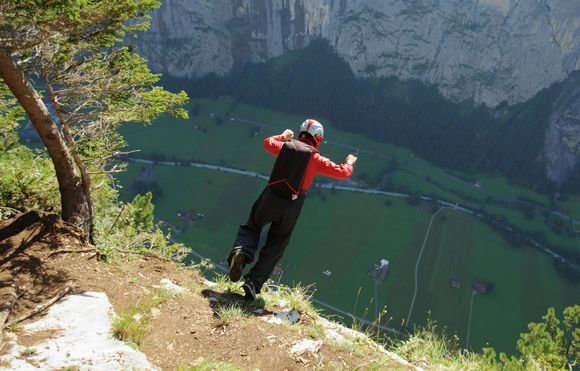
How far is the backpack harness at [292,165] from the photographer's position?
5.71m

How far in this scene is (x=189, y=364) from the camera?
420 cm

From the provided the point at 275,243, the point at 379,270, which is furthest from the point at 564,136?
the point at 275,243

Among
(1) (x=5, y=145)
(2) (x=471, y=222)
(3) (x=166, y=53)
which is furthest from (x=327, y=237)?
(3) (x=166, y=53)

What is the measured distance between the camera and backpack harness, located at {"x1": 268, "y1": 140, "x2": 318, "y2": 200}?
225 inches

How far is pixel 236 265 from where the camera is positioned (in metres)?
5.68

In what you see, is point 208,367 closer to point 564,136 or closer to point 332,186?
point 332,186

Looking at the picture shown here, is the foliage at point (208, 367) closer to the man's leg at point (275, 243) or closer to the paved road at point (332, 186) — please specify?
the man's leg at point (275, 243)

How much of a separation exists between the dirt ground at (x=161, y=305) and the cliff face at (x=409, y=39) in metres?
134

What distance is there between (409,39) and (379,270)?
328 ft

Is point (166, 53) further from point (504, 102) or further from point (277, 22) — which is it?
point (504, 102)

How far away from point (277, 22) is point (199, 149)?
222 ft

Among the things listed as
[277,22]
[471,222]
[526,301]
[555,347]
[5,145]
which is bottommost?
[526,301]

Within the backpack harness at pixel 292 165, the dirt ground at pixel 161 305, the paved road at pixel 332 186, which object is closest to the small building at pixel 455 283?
the paved road at pixel 332 186

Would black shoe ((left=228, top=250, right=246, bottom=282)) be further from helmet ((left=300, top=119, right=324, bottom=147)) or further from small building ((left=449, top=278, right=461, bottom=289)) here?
small building ((left=449, top=278, right=461, bottom=289))
